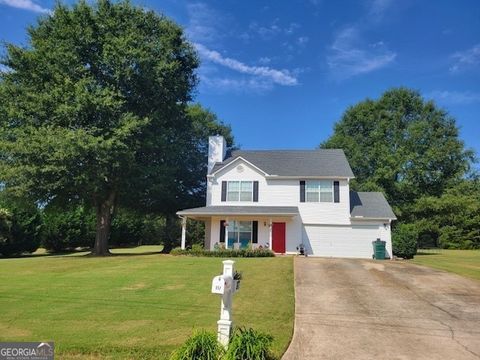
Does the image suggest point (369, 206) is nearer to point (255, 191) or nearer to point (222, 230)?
point (255, 191)

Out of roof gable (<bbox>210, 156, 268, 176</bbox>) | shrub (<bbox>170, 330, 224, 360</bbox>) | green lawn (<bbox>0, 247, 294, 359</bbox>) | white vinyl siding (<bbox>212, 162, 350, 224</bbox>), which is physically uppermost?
roof gable (<bbox>210, 156, 268, 176</bbox>)

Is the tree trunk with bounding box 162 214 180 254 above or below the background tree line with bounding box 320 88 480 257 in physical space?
below

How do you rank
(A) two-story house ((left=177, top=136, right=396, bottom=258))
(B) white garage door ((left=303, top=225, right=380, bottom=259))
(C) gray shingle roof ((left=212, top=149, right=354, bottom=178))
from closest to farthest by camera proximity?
(A) two-story house ((left=177, top=136, right=396, bottom=258)), (B) white garage door ((left=303, top=225, right=380, bottom=259)), (C) gray shingle roof ((left=212, top=149, right=354, bottom=178))

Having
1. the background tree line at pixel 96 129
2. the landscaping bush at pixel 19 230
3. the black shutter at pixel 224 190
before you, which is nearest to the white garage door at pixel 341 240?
the background tree line at pixel 96 129

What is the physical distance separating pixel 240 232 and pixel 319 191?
247 inches

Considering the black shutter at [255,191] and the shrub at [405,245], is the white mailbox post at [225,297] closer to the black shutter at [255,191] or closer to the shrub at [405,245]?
the black shutter at [255,191]

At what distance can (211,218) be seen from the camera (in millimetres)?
28094

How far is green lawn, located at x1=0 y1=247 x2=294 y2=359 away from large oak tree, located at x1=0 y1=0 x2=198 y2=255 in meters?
10.1

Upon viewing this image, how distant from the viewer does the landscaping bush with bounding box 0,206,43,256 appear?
103ft

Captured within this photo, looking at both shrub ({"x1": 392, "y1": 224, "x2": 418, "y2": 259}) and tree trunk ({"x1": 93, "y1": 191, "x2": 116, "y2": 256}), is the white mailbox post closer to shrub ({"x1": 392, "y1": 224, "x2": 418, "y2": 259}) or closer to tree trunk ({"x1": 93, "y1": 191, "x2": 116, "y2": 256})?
shrub ({"x1": 392, "y1": 224, "x2": 418, "y2": 259})

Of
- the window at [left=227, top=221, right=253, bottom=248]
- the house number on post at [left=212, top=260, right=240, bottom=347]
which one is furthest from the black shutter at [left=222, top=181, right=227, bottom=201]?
the house number on post at [left=212, top=260, right=240, bottom=347]

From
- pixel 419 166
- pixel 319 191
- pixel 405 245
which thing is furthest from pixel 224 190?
pixel 419 166

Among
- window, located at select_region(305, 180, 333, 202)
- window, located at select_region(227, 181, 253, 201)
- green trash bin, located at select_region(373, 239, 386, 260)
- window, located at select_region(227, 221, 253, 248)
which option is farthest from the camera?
window, located at select_region(227, 181, 253, 201)

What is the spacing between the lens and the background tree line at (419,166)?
4200 cm
